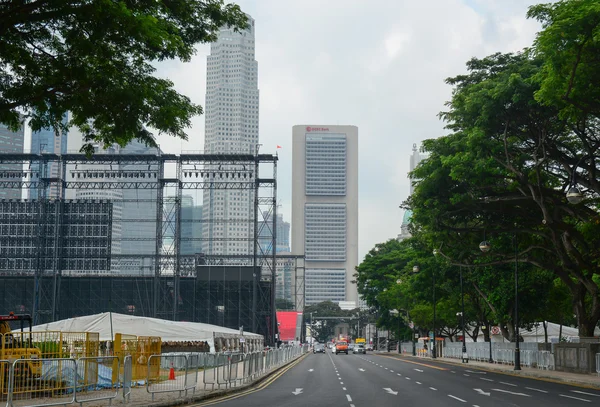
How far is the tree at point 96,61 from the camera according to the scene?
15.1 meters

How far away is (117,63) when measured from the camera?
54.9ft

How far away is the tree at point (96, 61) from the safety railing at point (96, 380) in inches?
229

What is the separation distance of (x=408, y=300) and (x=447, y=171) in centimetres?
5503

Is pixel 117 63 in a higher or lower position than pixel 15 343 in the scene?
higher

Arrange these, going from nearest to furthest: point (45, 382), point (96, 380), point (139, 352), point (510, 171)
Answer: point (45, 382) < point (96, 380) < point (139, 352) < point (510, 171)

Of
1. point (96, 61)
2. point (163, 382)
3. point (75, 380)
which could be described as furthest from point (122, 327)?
point (96, 61)

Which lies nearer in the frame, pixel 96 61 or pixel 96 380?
pixel 96 61

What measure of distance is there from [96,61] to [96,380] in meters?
8.32

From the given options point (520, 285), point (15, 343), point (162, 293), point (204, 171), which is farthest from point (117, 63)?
point (162, 293)

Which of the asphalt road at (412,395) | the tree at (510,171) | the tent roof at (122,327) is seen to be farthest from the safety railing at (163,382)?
the tree at (510,171)

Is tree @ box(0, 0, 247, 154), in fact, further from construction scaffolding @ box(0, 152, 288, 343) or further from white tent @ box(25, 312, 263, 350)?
construction scaffolding @ box(0, 152, 288, 343)

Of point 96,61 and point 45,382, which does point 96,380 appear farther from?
point 96,61

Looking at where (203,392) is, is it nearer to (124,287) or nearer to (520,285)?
(520,285)

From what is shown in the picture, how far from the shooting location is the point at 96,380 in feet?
63.4
